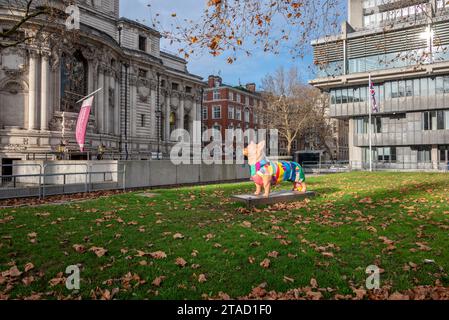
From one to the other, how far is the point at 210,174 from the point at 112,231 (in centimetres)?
1603

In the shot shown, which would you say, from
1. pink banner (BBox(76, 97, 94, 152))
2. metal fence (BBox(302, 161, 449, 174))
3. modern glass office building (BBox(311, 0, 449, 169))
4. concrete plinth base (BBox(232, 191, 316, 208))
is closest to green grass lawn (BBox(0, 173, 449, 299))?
concrete plinth base (BBox(232, 191, 316, 208))

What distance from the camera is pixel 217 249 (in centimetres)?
604

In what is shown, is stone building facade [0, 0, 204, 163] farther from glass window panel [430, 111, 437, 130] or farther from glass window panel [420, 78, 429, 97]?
glass window panel [430, 111, 437, 130]

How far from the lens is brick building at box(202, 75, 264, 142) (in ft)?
230

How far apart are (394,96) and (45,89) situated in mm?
47508

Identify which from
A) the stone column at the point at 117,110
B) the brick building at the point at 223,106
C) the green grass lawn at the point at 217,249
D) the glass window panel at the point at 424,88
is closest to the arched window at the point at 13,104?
the stone column at the point at 117,110

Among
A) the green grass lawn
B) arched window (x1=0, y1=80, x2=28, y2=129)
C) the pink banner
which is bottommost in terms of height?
the green grass lawn

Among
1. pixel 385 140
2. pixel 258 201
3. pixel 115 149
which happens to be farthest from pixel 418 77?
pixel 258 201

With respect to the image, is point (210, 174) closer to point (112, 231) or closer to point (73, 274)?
point (112, 231)

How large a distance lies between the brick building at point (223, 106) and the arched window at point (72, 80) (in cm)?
3525

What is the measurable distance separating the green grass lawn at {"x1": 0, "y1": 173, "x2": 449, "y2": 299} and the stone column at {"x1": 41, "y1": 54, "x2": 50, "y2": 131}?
→ 83.5ft

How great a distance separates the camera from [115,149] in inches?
1545

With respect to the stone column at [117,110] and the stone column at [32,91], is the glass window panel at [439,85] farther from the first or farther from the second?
the stone column at [32,91]

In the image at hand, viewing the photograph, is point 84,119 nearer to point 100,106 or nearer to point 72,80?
point 72,80
